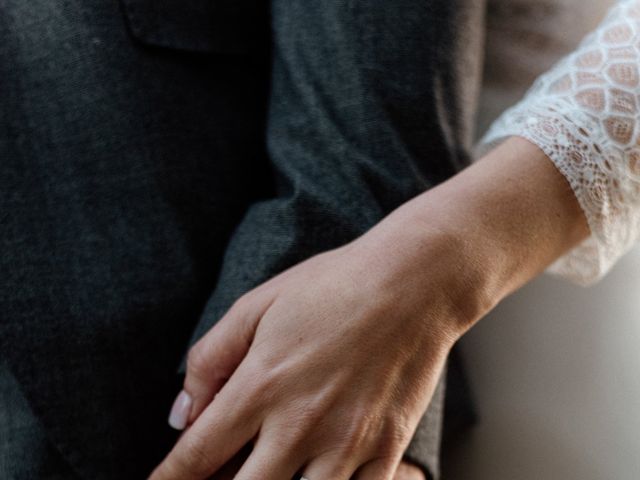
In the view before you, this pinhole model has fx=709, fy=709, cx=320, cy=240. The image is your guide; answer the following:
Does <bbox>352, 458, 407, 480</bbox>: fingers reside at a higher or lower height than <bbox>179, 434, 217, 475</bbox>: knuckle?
lower

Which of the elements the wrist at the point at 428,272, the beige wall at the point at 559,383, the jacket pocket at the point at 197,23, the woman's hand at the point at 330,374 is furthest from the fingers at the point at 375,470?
the jacket pocket at the point at 197,23

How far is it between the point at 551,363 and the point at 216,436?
0.36m

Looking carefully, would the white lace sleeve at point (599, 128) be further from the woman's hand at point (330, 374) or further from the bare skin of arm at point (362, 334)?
the woman's hand at point (330, 374)

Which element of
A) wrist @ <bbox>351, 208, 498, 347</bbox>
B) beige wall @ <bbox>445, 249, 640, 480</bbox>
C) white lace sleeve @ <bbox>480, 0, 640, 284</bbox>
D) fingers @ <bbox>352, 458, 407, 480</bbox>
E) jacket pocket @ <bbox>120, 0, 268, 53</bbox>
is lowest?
beige wall @ <bbox>445, 249, 640, 480</bbox>

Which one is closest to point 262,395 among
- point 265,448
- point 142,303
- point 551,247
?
point 265,448

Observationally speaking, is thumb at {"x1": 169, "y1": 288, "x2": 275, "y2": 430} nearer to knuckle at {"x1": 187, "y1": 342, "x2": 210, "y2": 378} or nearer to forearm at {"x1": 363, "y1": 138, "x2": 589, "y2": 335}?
knuckle at {"x1": 187, "y1": 342, "x2": 210, "y2": 378}

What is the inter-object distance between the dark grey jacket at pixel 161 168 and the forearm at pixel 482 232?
0.06 meters

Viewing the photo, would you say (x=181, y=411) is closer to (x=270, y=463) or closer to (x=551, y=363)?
(x=270, y=463)

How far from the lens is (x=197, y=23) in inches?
24.9

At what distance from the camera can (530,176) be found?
57 cm

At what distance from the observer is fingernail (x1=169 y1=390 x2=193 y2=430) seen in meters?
0.57

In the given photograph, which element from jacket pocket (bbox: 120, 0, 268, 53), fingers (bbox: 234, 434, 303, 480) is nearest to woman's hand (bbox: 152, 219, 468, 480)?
fingers (bbox: 234, 434, 303, 480)

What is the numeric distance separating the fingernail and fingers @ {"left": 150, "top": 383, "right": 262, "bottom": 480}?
0.12ft

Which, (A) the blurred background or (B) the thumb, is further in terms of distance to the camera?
(A) the blurred background
